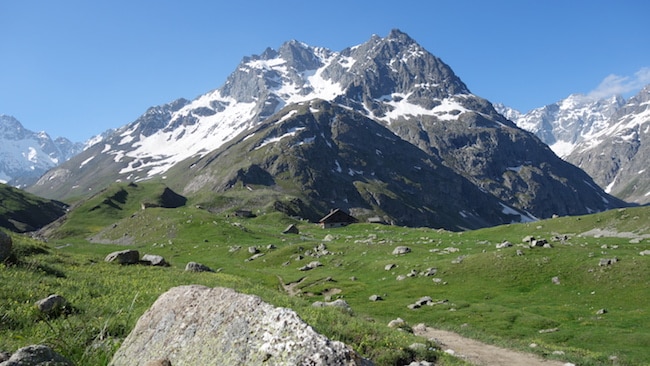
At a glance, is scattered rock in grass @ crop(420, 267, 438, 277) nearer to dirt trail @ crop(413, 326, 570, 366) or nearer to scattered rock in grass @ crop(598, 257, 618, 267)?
scattered rock in grass @ crop(598, 257, 618, 267)

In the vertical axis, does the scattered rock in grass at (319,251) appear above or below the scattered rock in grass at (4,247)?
below

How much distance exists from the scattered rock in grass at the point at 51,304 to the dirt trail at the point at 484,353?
17.0m

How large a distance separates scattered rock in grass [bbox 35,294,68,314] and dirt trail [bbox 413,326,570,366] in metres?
17.0

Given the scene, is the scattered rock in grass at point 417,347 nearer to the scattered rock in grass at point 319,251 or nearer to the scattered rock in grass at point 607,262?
the scattered rock in grass at point 607,262

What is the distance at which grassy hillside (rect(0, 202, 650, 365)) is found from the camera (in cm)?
1439

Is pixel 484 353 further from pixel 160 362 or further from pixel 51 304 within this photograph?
pixel 51 304

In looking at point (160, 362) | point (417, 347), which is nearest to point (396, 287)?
point (417, 347)

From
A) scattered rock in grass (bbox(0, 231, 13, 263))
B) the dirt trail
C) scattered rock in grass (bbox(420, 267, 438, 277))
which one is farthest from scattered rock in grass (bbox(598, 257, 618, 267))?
scattered rock in grass (bbox(0, 231, 13, 263))

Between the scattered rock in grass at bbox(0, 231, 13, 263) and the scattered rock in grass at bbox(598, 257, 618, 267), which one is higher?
the scattered rock in grass at bbox(0, 231, 13, 263)

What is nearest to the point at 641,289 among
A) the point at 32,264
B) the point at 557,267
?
the point at 557,267

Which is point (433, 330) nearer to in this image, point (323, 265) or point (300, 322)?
point (300, 322)

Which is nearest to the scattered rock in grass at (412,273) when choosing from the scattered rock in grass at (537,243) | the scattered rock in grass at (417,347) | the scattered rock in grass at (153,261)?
the scattered rock in grass at (537,243)

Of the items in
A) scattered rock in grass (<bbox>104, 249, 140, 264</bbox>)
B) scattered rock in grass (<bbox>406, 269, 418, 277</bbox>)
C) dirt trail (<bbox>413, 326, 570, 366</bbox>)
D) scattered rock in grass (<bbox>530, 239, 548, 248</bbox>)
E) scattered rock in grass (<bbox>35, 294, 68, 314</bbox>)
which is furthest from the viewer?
scattered rock in grass (<bbox>530, 239, 548, 248</bbox>)

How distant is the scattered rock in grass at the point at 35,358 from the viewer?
247 inches
